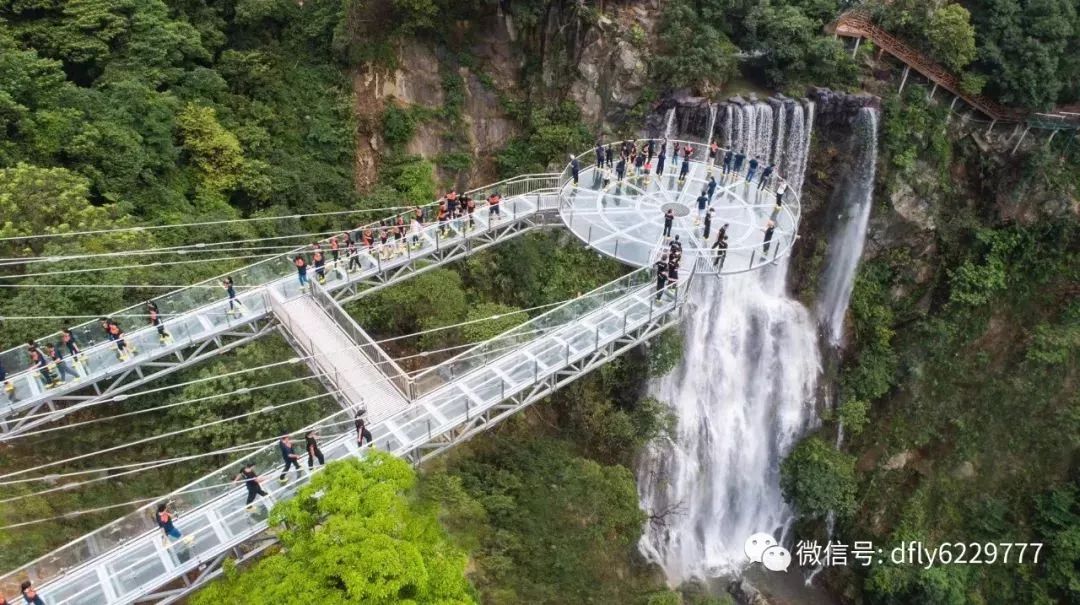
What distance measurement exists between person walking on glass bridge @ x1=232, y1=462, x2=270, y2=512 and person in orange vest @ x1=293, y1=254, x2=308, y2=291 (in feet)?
19.6

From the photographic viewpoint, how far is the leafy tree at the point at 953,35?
85.9ft

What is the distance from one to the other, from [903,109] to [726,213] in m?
12.4

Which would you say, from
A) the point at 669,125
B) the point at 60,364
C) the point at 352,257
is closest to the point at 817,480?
the point at 669,125

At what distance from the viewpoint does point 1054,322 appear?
29047 millimetres

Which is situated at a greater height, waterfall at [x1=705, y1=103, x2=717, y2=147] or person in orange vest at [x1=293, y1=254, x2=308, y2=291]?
waterfall at [x1=705, y1=103, x2=717, y2=147]

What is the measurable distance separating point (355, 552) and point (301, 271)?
9.86 metres

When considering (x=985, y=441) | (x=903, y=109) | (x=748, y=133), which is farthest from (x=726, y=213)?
→ (x=985, y=441)

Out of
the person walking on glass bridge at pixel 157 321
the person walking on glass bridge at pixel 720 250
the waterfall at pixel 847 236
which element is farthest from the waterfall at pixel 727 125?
the person walking on glass bridge at pixel 157 321

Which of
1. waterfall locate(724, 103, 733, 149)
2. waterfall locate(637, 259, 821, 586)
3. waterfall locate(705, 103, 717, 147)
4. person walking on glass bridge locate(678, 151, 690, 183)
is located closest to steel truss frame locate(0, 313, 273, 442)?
person walking on glass bridge locate(678, 151, 690, 183)

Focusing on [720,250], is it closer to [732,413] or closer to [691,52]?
[732,413]

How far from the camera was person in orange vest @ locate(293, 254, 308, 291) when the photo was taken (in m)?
17.3

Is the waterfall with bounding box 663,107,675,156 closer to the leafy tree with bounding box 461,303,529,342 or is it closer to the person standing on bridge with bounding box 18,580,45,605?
the leafy tree with bounding box 461,303,529,342

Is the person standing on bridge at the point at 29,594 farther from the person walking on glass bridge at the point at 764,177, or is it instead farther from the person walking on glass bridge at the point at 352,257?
the person walking on glass bridge at the point at 764,177

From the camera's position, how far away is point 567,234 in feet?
88.6
